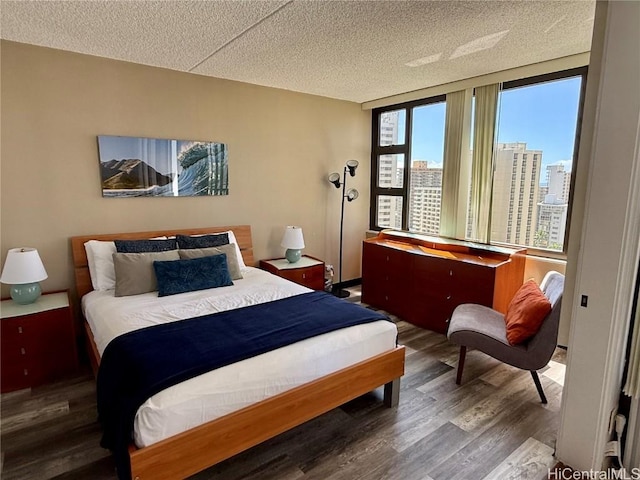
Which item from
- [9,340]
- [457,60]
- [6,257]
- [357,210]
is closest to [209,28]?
[457,60]

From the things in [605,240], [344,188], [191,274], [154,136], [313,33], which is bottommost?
[191,274]

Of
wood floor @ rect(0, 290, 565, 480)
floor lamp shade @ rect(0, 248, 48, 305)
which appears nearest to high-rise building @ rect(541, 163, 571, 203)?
wood floor @ rect(0, 290, 565, 480)

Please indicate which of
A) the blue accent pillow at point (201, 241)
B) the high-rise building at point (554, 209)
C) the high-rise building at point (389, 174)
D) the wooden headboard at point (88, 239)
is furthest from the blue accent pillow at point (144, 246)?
the high-rise building at point (554, 209)

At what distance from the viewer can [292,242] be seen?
427 centimetres

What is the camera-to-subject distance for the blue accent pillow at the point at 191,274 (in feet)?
10.0

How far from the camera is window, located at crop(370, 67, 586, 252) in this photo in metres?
3.42

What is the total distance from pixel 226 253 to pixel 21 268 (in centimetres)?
154

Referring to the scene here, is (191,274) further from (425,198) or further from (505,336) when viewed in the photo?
(425,198)

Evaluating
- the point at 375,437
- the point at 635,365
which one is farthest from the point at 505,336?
the point at 375,437

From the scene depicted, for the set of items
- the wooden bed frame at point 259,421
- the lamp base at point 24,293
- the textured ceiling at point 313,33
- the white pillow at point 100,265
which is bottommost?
the wooden bed frame at point 259,421

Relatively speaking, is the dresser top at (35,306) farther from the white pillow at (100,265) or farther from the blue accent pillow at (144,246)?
the blue accent pillow at (144,246)

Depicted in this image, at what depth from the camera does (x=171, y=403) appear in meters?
1.72

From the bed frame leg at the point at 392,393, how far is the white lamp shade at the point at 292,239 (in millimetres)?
2044

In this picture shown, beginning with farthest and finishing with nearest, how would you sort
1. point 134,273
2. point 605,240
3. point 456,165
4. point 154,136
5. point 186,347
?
1. point 456,165
2. point 154,136
3. point 134,273
4. point 186,347
5. point 605,240
